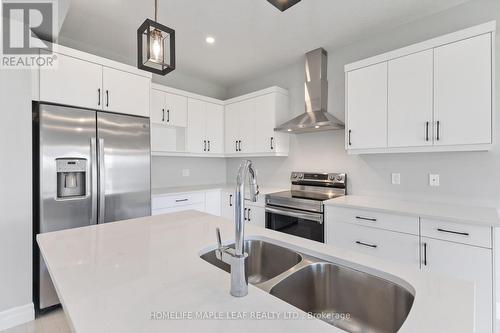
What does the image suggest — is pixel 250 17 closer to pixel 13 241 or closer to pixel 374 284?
pixel 374 284

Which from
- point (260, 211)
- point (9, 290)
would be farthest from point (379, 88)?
point (9, 290)

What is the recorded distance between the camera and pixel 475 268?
164 cm

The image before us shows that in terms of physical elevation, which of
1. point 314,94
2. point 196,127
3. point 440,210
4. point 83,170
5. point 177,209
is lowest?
point 177,209

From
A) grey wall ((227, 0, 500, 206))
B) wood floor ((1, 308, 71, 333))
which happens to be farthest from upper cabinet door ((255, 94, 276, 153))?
wood floor ((1, 308, 71, 333))

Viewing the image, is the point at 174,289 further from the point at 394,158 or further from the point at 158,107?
the point at 158,107

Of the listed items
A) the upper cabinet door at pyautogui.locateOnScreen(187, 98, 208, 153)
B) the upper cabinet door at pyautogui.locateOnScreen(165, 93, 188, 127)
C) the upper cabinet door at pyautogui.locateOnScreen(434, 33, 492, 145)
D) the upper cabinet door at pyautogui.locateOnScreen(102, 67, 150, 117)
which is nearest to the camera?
the upper cabinet door at pyautogui.locateOnScreen(434, 33, 492, 145)

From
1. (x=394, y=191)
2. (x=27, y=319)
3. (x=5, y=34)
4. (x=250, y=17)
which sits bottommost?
(x=27, y=319)

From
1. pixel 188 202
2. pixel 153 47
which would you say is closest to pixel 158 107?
pixel 188 202

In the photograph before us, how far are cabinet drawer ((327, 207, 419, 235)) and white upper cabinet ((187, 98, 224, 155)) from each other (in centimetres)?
206

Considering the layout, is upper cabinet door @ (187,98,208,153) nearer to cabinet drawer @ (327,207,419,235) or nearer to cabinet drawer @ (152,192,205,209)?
cabinet drawer @ (152,192,205,209)

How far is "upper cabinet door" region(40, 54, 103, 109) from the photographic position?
210 centimetres

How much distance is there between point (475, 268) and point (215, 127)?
3236 millimetres

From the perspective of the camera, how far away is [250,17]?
2285mm

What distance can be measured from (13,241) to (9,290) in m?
0.39
